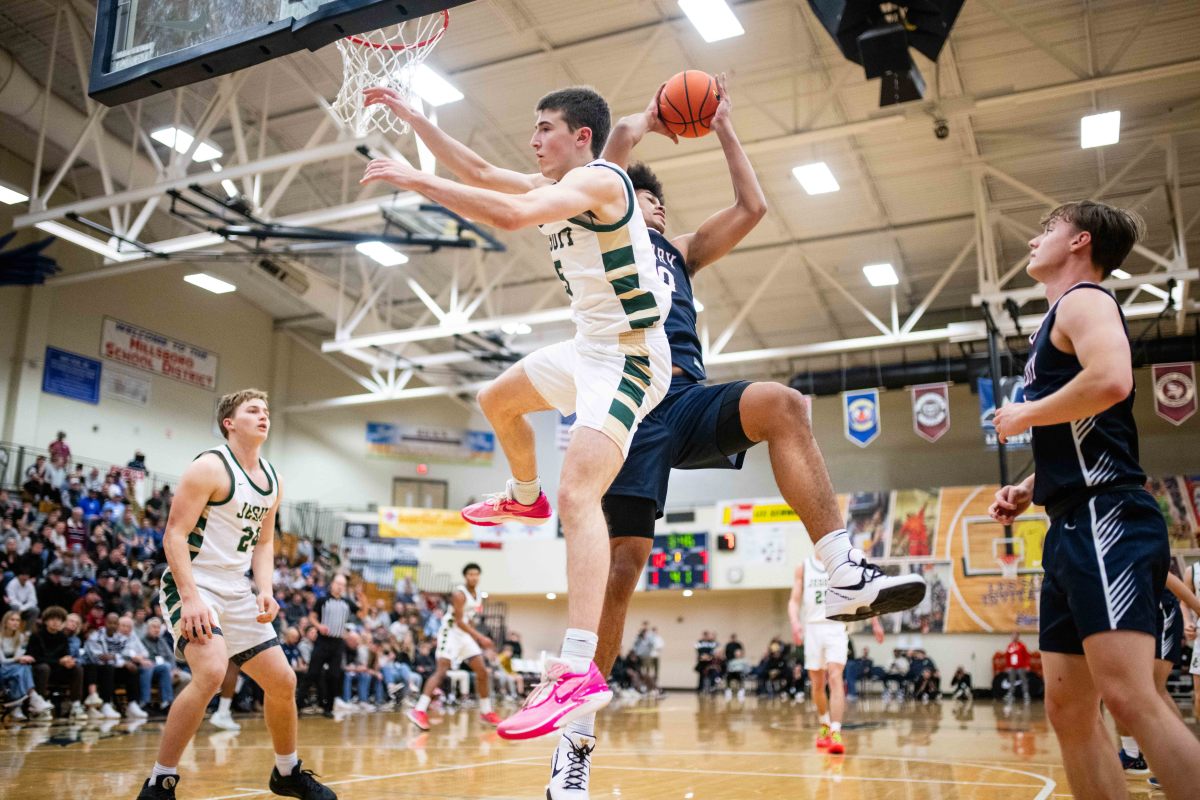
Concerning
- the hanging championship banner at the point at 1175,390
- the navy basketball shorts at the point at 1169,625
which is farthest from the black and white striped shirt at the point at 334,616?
the hanging championship banner at the point at 1175,390

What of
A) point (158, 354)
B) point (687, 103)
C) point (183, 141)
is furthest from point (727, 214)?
point (158, 354)

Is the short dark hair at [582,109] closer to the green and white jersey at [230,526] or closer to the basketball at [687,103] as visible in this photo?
the basketball at [687,103]

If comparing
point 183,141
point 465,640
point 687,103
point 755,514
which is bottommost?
point 465,640

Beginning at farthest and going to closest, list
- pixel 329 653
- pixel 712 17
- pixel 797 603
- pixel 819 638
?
1. pixel 329 653
2. pixel 712 17
3. pixel 797 603
4. pixel 819 638

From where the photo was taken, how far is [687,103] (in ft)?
13.1

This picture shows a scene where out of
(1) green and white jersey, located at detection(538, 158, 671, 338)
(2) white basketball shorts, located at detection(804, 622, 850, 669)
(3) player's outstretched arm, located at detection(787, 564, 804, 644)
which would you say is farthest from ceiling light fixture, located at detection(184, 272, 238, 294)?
(1) green and white jersey, located at detection(538, 158, 671, 338)

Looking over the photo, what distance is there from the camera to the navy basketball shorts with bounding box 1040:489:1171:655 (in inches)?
108

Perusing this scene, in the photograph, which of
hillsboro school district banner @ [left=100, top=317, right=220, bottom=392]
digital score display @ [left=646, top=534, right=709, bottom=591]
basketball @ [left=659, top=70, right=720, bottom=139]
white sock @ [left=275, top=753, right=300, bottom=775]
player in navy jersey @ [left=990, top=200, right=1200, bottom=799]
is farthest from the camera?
digital score display @ [left=646, top=534, right=709, bottom=591]

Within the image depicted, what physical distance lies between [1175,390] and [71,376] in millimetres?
21921

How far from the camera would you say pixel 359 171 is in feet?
61.1

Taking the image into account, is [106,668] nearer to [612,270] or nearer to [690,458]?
[690,458]

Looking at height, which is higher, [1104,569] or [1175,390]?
[1175,390]

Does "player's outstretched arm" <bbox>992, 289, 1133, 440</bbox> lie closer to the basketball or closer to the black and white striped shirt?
the basketball

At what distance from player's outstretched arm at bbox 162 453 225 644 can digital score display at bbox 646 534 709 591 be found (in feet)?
71.4
